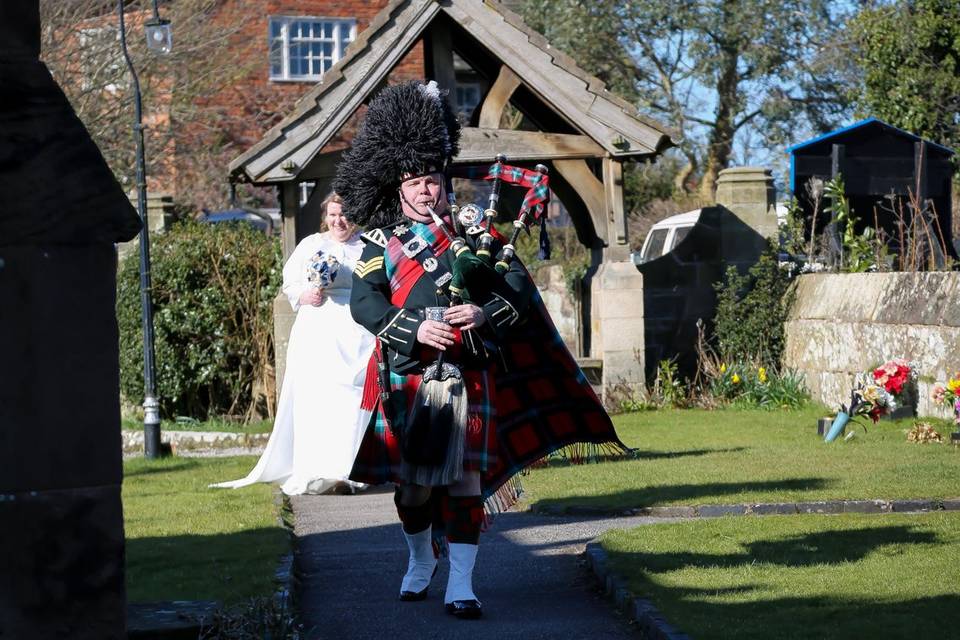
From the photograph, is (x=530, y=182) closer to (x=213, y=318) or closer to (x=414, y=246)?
(x=414, y=246)

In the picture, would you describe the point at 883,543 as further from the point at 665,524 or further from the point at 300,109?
the point at 300,109

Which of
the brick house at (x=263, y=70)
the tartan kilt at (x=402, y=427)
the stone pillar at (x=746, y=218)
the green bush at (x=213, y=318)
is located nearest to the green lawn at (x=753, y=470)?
the tartan kilt at (x=402, y=427)

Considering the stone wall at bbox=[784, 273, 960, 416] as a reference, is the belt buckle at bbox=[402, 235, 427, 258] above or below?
above

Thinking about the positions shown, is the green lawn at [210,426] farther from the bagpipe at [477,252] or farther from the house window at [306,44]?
the house window at [306,44]

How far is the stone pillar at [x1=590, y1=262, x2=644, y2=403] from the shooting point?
15109 millimetres

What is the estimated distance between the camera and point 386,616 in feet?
20.1

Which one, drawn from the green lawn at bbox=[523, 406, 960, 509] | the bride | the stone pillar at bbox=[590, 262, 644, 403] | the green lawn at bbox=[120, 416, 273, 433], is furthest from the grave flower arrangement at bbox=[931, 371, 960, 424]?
the green lawn at bbox=[120, 416, 273, 433]

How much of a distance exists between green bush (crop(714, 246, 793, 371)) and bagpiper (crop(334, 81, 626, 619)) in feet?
29.8

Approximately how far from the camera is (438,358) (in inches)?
244

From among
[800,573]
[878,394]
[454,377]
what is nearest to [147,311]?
[878,394]

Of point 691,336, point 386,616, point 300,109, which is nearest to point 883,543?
point 386,616

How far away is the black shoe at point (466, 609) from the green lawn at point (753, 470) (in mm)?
2859

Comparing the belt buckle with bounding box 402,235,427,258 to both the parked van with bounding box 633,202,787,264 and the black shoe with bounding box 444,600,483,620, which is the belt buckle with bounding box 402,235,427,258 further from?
the parked van with bounding box 633,202,787,264

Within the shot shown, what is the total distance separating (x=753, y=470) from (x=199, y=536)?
12.9 ft
